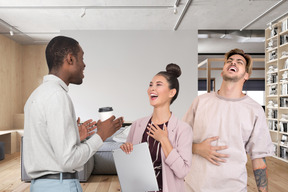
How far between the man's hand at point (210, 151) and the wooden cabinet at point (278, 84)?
4690mm

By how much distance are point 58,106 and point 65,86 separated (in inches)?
6.2

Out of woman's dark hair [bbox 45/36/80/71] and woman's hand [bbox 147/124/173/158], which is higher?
woman's dark hair [bbox 45/36/80/71]

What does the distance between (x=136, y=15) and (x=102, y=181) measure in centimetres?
339

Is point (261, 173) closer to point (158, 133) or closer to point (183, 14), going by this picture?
point (158, 133)

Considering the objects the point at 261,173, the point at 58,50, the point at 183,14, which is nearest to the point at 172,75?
the point at 58,50

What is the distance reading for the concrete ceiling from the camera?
533 centimetres

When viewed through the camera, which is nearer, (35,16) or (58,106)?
(58,106)

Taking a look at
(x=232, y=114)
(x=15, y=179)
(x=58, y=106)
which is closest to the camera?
(x=58, y=106)

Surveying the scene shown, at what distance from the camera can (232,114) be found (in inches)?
62.8

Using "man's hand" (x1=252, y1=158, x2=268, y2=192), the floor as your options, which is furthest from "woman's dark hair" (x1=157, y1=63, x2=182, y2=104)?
the floor

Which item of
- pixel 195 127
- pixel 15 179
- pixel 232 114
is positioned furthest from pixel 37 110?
pixel 15 179

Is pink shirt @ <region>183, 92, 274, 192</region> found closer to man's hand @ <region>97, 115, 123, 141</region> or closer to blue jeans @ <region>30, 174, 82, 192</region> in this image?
man's hand @ <region>97, 115, 123, 141</region>

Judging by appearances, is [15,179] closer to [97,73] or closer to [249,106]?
[97,73]

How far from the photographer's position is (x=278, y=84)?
592 centimetres
